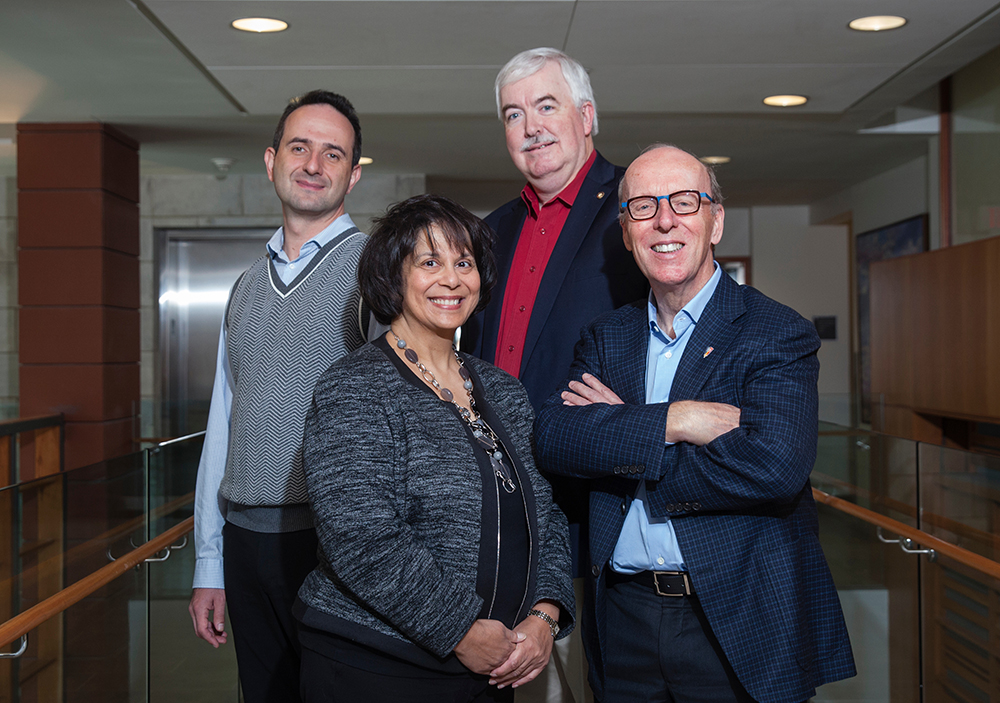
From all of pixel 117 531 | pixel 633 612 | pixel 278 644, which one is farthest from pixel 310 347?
pixel 117 531

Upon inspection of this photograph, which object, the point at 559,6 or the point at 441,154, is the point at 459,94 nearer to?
the point at 559,6

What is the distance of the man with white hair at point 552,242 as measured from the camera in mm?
2090

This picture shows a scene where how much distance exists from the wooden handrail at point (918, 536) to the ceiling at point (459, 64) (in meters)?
2.08

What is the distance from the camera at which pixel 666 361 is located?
178 cm

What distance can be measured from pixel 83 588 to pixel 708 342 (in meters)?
1.66

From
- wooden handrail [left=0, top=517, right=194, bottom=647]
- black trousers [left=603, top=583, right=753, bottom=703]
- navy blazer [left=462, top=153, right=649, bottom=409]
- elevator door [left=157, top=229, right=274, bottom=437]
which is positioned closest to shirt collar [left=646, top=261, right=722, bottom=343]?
navy blazer [left=462, top=153, right=649, bottom=409]

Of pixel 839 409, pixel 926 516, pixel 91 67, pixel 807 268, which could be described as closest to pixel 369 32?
pixel 91 67

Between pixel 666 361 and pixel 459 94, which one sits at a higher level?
pixel 459 94

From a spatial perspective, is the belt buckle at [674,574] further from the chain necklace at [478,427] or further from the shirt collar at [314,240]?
the shirt collar at [314,240]

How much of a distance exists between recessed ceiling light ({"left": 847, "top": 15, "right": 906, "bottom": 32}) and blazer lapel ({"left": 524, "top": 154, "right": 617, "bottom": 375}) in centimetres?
238

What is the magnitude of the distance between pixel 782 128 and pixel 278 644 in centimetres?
566

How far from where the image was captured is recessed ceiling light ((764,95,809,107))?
529 cm

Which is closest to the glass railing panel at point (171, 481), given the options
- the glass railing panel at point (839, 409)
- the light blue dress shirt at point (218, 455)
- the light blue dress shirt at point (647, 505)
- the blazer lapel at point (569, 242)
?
the light blue dress shirt at point (218, 455)

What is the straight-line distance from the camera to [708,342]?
1692mm
